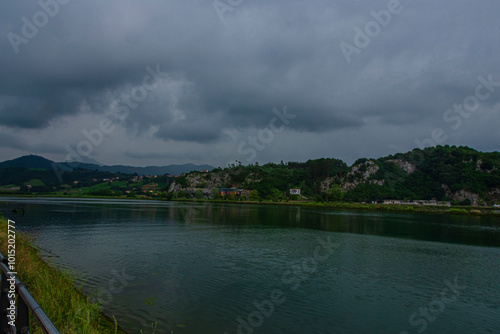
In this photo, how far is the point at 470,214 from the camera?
109m

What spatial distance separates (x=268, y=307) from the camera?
15.8 meters

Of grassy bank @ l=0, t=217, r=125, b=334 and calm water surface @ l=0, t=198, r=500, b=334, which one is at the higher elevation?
grassy bank @ l=0, t=217, r=125, b=334

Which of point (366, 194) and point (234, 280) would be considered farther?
point (366, 194)

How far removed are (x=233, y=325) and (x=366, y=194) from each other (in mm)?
182633

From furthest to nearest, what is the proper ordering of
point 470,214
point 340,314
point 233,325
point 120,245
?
point 470,214
point 120,245
point 340,314
point 233,325

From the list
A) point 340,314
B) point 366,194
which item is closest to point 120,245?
point 340,314

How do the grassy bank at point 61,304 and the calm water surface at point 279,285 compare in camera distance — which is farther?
the calm water surface at point 279,285

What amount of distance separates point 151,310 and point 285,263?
13058 mm

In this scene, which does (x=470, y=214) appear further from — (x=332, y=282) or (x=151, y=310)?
(x=151, y=310)

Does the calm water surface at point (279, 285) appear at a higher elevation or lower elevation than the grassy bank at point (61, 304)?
lower

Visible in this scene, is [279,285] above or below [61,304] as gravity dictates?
below

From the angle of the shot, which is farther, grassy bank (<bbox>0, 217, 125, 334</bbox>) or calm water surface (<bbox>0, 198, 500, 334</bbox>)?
calm water surface (<bbox>0, 198, 500, 334</bbox>)

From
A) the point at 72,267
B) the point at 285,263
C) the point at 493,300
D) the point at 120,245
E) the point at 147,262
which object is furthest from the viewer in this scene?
the point at 120,245

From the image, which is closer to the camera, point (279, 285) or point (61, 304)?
point (61, 304)
